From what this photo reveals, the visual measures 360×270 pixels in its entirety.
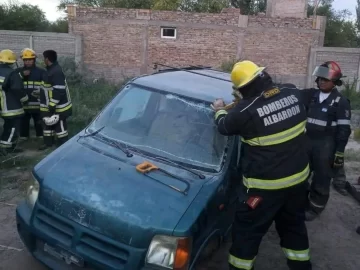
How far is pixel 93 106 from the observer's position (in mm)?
10242

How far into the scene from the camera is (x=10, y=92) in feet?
21.6

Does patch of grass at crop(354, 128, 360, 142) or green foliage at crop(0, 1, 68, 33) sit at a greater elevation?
green foliage at crop(0, 1, 68, 33)

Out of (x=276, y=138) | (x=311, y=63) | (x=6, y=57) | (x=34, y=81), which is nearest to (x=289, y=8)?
(x=311, y=63)

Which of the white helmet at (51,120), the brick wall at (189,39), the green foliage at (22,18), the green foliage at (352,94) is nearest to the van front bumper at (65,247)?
the white helmet at (51,120)

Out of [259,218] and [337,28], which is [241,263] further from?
[337,28]

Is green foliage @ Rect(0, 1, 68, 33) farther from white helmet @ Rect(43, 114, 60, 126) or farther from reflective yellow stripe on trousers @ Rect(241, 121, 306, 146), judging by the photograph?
reflective yellow stripe on trousers @ Rect(241, 121, 306, 146)

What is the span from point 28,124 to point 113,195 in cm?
495

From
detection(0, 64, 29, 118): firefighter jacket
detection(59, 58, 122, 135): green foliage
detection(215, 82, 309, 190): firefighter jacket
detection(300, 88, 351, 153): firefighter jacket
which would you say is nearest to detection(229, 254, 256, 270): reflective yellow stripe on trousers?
detection(215, 82, 309, 190): firefighter jacket

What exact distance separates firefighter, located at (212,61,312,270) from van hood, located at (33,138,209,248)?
42 centimetres

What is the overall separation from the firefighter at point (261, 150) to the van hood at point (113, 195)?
0.42m

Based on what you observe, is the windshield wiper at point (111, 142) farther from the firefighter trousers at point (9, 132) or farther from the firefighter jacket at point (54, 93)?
the firefighter trousers at point (9, 132)

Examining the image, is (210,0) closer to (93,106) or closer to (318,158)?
(93,106)

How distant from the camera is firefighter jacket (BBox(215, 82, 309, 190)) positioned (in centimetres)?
313

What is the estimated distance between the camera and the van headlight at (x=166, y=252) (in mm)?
2785
